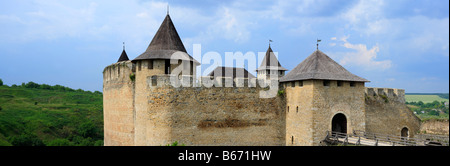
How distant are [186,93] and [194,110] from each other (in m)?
0.92

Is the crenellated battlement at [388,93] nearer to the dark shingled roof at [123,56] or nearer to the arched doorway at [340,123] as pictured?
the arched doorway at [340,123]

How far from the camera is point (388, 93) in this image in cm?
1984

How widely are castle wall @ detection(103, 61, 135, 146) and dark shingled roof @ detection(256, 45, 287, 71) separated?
18.4 metres

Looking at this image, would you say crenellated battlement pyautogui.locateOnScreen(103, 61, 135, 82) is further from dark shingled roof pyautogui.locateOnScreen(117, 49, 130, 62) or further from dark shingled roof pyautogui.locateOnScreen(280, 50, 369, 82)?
dark shingled roof pyautogui.locateOnScreen(280, 50, 369, 82)

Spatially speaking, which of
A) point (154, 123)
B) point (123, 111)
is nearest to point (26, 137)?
point (123, 111)

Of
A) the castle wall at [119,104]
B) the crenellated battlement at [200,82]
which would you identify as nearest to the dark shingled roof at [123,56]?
the castle wall at [119,104]

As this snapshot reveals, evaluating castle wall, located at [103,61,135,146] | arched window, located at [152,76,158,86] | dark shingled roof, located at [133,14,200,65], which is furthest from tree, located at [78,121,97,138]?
arched window, located at [152,76,158,86]

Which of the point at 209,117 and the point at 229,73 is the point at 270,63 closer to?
the point at 229,73

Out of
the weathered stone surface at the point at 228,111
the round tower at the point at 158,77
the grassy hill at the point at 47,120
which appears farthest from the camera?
the grassy hill at the point at 47,120

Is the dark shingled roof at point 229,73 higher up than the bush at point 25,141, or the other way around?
the dark shingled roof at point 229,73

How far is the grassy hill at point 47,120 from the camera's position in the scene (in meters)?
42.4

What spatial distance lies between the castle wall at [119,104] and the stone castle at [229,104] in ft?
0.19

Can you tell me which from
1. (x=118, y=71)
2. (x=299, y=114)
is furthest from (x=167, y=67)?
(x=299, y=114)
